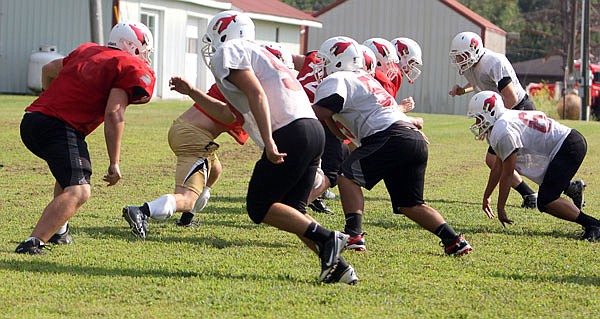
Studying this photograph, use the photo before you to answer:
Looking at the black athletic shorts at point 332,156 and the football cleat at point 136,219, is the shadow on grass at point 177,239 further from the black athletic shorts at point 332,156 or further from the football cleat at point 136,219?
the black athletic shorts at point 332,156

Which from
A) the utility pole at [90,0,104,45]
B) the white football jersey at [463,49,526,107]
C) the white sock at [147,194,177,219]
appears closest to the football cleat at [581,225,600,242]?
the white football jersey at [463,49,526,107]

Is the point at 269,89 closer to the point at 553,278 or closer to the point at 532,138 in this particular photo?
the point at 553,278

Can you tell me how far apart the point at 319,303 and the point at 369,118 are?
1855 mm

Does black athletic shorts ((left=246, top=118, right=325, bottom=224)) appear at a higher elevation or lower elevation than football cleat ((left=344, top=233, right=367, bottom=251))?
higher

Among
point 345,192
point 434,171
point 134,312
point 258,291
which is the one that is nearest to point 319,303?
point 258,291

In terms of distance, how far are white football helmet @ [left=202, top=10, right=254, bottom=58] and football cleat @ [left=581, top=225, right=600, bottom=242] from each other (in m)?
3.42

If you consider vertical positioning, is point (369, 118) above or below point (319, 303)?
above

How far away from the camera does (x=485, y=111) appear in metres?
8.16

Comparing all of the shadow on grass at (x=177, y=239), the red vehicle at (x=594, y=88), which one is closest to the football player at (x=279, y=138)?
the shadow on grass at (x=177, y=239)

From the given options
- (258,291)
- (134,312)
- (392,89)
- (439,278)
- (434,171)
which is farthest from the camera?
(434,171)

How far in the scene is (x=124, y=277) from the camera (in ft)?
20.6

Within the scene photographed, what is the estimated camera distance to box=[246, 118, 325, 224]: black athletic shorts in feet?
19.6

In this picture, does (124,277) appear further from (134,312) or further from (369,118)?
(369,118)

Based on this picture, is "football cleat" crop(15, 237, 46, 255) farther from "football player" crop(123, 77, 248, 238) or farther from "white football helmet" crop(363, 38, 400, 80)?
"white football helmet" crop(363, 38, 400, 80)
